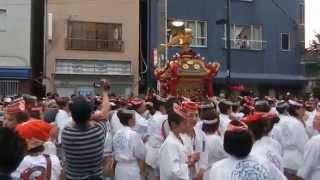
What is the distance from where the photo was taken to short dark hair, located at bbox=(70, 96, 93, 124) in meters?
6.48

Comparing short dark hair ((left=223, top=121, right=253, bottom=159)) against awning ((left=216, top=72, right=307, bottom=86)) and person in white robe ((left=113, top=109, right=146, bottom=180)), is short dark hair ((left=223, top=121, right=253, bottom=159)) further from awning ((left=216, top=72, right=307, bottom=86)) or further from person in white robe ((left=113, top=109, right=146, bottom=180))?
awning ((left=216, top=72, right=307, bottom=86))

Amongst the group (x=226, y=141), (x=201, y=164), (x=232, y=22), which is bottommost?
(x=201, y=164)

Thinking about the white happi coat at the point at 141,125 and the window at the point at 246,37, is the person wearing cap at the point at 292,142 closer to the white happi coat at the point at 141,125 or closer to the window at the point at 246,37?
the white happi coat at the point at 141,125

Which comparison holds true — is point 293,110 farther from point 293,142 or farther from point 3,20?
point 3,20

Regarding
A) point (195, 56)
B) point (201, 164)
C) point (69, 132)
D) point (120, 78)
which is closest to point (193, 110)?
point (201, 164)

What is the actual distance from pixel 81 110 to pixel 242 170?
215 cm

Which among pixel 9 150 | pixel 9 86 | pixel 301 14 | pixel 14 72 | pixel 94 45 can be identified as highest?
pixel 301 14

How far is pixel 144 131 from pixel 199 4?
88.5 ft

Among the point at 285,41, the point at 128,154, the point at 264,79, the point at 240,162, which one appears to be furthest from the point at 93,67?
the point at 240,162

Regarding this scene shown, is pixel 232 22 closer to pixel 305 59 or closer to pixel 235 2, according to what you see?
pixel 235 2

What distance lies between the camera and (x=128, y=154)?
29.5 ft

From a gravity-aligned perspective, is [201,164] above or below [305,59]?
below

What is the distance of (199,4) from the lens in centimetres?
3800

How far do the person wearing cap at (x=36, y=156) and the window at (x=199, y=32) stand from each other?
104 ft
